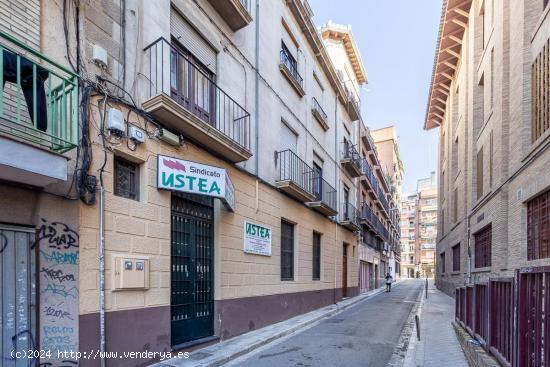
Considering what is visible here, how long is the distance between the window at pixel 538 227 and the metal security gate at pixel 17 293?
897 cm

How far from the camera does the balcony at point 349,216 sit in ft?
60.0

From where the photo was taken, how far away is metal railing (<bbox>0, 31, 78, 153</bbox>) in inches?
153

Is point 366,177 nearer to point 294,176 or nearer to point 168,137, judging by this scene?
point 294,176

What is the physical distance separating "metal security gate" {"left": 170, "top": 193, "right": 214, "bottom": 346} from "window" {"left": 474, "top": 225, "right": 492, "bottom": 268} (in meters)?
10.1

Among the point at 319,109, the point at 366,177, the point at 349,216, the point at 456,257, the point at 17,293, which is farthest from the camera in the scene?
the point at 366,177

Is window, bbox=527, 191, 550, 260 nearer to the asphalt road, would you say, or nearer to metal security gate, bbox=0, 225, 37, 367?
the asphalt road

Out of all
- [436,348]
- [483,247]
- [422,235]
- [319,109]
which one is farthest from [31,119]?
[422,235]

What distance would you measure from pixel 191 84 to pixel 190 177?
2052mm

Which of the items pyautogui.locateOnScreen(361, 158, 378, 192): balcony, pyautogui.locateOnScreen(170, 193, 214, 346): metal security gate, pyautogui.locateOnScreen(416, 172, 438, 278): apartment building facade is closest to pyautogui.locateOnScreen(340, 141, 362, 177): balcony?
pyautogui.locateOnScreen(361, 158, 378, 192): balcony

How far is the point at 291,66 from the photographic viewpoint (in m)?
13.2

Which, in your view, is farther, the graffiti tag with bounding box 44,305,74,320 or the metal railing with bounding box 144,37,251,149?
the metal railing with bounding box 144,37,251,149

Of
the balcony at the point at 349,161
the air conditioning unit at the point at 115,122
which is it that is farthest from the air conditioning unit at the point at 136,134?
the balcony at the point at 349,161

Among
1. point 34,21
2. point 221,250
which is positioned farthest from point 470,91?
point 34,21

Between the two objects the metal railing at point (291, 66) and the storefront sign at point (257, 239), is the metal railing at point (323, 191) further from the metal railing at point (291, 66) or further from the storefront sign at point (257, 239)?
the storefront sign at point (257, 239)
